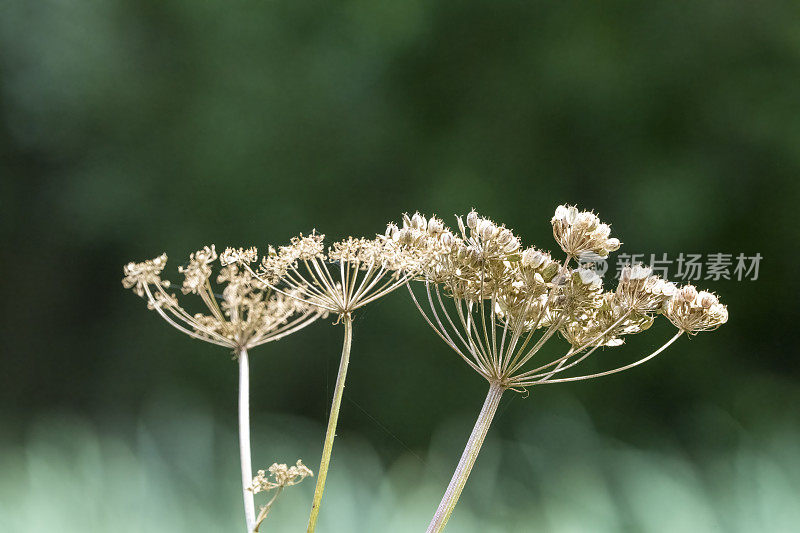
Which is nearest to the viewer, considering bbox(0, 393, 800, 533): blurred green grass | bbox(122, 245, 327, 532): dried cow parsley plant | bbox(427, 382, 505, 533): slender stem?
bbox(427, 382, 505, 533): slender stem

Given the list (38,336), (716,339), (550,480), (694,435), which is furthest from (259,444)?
(716,339)

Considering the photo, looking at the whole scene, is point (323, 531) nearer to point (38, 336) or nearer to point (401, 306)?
point (401, 306)

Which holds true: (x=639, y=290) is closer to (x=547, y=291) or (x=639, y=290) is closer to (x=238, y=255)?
(x=547, y=291)

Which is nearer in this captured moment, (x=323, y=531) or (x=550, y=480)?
(x=323, y=531)

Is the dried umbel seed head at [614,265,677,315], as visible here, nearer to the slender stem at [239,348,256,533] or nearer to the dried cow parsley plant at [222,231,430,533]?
the dried cow parsley plant at [222,231,430,533]

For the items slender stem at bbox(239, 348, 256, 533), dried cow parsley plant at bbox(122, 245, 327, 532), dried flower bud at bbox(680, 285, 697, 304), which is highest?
dried flower bud at bbox(680, 285, 697, 304)

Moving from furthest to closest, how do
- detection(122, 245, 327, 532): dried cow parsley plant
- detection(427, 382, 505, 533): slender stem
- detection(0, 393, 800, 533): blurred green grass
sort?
detection(0, 393, 800, 533): blurred green grass < detection(122, 245, 327, 532): dried cow parsley plant < detection(427, 382, 505, 533): slender stem

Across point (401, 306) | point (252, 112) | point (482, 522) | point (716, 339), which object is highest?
point (252, 112)

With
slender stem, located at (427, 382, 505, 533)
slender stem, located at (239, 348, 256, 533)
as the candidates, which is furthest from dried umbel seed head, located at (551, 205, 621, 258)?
slender stem, located at (239, 348, 256, 533)
